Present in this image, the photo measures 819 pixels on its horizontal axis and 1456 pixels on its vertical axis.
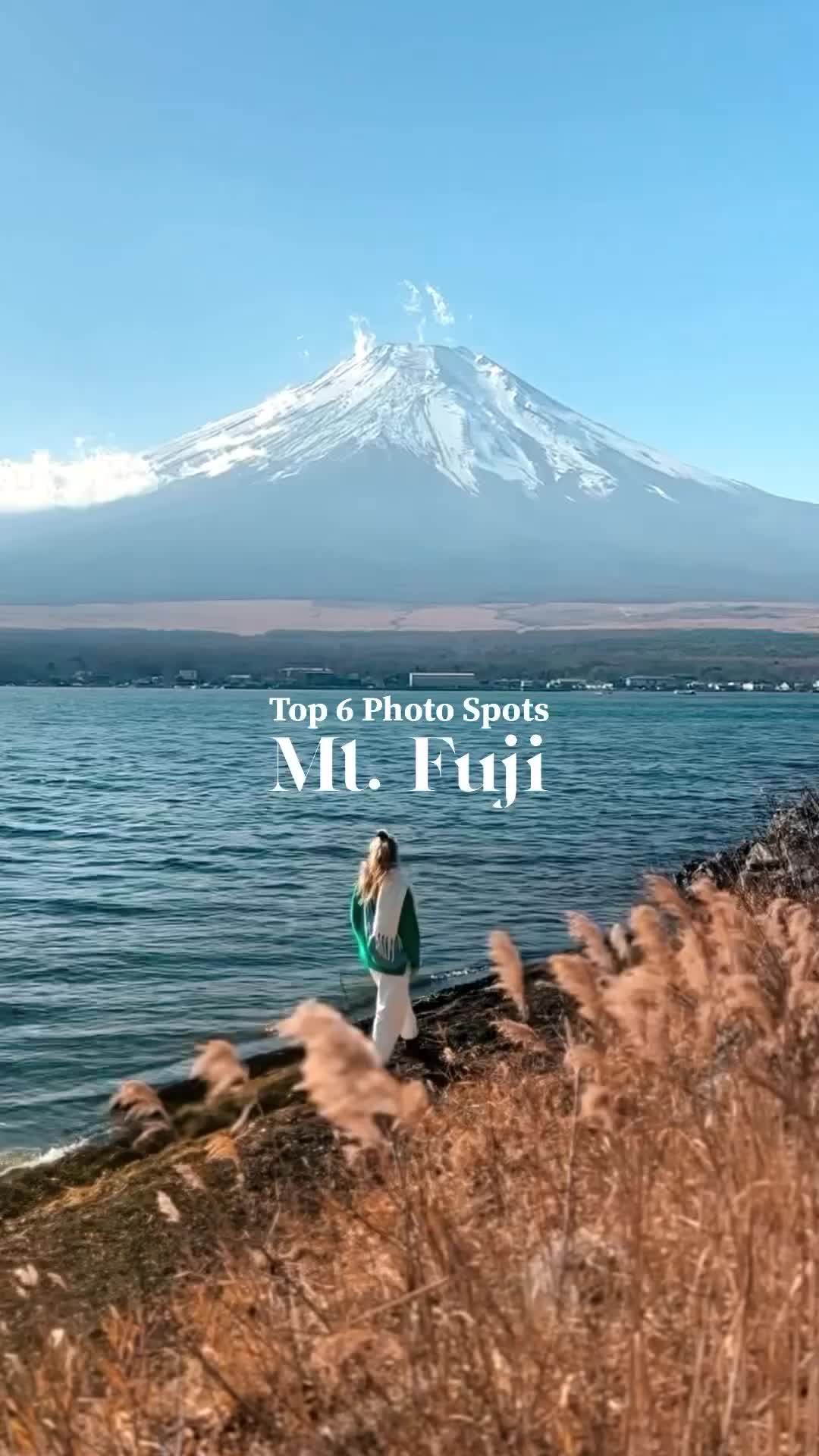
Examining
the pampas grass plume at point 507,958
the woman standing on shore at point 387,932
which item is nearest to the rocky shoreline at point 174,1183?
the woman standing on shore at point 387,932

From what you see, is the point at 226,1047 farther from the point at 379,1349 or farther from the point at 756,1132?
the point at 756,1132

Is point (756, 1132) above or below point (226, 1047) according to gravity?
below

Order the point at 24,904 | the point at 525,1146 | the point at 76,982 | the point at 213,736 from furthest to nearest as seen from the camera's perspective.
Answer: the point at 213,736
the point at 24,904
the point at 76,982
the point at 525,1146

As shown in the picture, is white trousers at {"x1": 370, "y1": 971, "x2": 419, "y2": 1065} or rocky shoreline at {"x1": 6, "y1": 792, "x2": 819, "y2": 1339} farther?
white trousers at {"x1": 370, "y1": 971, "x2": 419, "y2": 1065}

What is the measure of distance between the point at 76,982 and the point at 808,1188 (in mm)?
14008

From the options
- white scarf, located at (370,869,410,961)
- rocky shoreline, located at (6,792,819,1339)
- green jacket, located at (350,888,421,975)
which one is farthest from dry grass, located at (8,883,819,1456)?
green jacket, located at (350,888,421,975)

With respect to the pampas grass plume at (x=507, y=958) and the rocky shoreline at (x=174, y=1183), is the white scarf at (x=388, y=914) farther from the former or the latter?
the pampas grass plume at (x=507, y=958)

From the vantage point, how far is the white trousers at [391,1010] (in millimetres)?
10695

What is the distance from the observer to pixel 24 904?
2258 centimetres

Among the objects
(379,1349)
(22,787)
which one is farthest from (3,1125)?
(22,787)

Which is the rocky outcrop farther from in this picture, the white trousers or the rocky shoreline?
the white trousers

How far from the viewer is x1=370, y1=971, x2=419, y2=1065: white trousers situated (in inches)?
421

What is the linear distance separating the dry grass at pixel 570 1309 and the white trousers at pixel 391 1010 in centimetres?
572

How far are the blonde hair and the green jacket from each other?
0.33 feet
